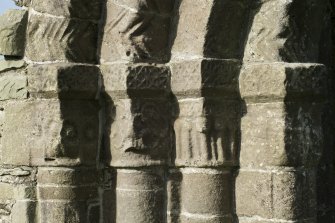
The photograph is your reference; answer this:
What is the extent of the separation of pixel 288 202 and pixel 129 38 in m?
1.18

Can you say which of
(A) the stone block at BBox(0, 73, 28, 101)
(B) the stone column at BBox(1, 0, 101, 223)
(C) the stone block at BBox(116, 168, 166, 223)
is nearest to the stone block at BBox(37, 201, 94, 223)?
(B) the stone column at BBox(1, 0, 101, 223)

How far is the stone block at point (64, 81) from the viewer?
3.34m

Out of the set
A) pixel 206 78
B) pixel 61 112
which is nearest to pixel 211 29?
pixel 206 78

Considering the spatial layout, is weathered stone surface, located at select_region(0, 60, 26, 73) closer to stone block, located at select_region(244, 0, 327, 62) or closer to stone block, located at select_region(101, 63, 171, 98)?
stone block, located at select_region(101, 63, 171, 98)

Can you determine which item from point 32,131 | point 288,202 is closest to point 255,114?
point 288,202

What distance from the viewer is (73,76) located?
3.37 m

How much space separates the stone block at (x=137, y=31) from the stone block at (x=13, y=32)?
1.57 ft

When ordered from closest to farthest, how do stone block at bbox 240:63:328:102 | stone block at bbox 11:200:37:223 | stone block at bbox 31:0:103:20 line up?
stone block at bbox 240:63:328:102
stone block at bbox 31:0:103:20
stone block at bbox 11:200:37:223

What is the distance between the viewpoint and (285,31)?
127 inches

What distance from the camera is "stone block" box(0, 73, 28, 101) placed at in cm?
358

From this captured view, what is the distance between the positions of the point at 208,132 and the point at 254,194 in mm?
403

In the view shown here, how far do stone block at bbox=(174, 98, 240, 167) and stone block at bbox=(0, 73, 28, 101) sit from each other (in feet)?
2.91

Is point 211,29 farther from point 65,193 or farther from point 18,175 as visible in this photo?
point 18,175

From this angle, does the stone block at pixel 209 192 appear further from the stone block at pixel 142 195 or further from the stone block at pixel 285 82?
the stone block at pixel 285 82
